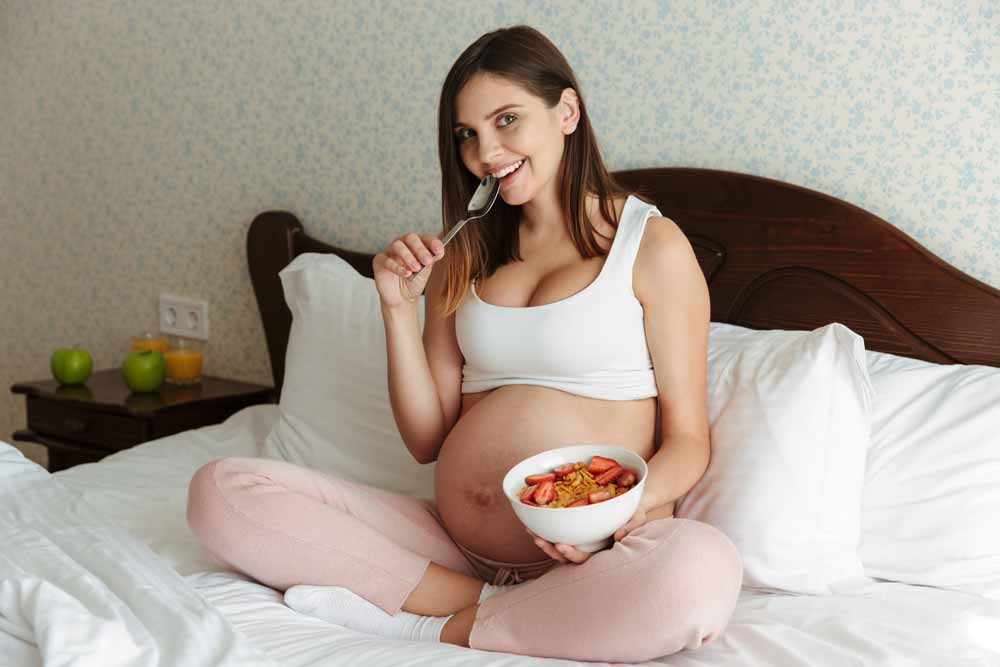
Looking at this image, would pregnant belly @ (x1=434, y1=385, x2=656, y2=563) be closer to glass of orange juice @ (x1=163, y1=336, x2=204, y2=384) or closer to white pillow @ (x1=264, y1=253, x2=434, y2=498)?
white pillow @ (x1=264, y1=253, x2=434, y2=498)

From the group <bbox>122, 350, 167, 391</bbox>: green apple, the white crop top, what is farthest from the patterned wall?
the white crop top

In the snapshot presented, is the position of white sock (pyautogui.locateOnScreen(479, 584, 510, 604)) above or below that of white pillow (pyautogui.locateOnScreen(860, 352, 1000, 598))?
below

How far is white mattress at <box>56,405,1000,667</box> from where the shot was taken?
1.13 meters

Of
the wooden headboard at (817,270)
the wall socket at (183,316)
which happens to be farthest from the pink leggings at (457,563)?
the wall socket at (183,316)

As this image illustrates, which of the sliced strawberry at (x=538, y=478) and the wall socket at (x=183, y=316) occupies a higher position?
the sliced strawberry at (x=538, y=478)

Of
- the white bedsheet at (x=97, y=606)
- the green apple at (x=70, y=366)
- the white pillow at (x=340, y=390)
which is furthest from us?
the green apple at (x=70, y=366)

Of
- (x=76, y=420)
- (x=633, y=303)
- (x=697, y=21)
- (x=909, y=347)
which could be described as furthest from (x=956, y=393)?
(x=76, y=420)

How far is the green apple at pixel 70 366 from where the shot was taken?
2.38 meters

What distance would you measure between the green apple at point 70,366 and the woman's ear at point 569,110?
4.79 ft

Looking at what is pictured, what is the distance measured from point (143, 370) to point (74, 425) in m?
0.20

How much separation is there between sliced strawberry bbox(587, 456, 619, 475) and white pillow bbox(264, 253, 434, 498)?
53cm

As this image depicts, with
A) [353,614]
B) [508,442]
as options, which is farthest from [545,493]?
[353,614]

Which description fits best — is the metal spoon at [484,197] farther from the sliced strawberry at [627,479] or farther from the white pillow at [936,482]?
the white pillow at [936,482]

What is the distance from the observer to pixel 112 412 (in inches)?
88.7
